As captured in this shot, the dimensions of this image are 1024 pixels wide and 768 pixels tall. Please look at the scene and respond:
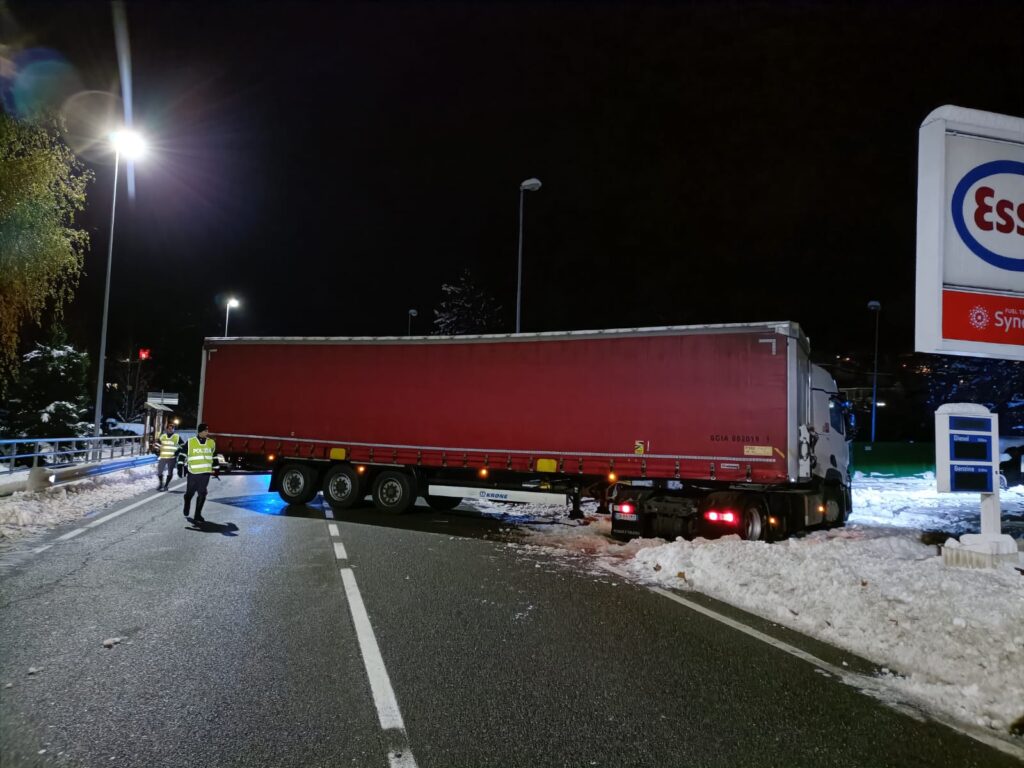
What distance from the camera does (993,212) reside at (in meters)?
8.88

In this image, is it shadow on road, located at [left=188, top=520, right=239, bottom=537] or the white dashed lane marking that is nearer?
the white dashed lane marking

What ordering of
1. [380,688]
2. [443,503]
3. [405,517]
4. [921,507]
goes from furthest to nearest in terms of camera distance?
[921,507], [443,503], [405,517], [380,688]

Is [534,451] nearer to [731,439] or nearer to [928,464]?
[731,439]

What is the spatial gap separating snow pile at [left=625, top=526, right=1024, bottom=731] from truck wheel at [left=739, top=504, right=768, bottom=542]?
1.61 meters

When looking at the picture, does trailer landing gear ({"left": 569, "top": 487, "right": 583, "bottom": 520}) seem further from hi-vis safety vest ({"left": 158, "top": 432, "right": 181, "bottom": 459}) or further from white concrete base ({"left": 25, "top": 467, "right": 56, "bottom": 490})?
hi-vis safety vest ({"left": 158, "top": 432, "right": 181, "bottom": 459})

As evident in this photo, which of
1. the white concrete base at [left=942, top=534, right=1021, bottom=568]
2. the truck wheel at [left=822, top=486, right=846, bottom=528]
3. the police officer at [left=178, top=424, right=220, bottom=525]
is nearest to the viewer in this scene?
the white concrete base at [left=942, top=534, right=1021, bottom=568]

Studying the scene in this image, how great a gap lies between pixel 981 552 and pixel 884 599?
209 centimetres

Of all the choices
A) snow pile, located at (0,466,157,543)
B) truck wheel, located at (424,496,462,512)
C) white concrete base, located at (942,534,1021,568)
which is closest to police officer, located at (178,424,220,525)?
snow pile, located at (0,466,157,543)

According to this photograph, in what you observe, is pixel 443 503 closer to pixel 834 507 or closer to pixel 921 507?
pixel 834 507

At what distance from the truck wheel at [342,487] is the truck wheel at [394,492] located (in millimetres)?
419

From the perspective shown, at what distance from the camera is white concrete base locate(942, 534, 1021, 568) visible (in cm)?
764

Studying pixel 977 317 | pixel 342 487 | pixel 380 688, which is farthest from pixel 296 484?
pixel 977 317

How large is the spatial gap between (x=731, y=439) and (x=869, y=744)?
23.9ft

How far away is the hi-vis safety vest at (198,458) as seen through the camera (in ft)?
39.4
